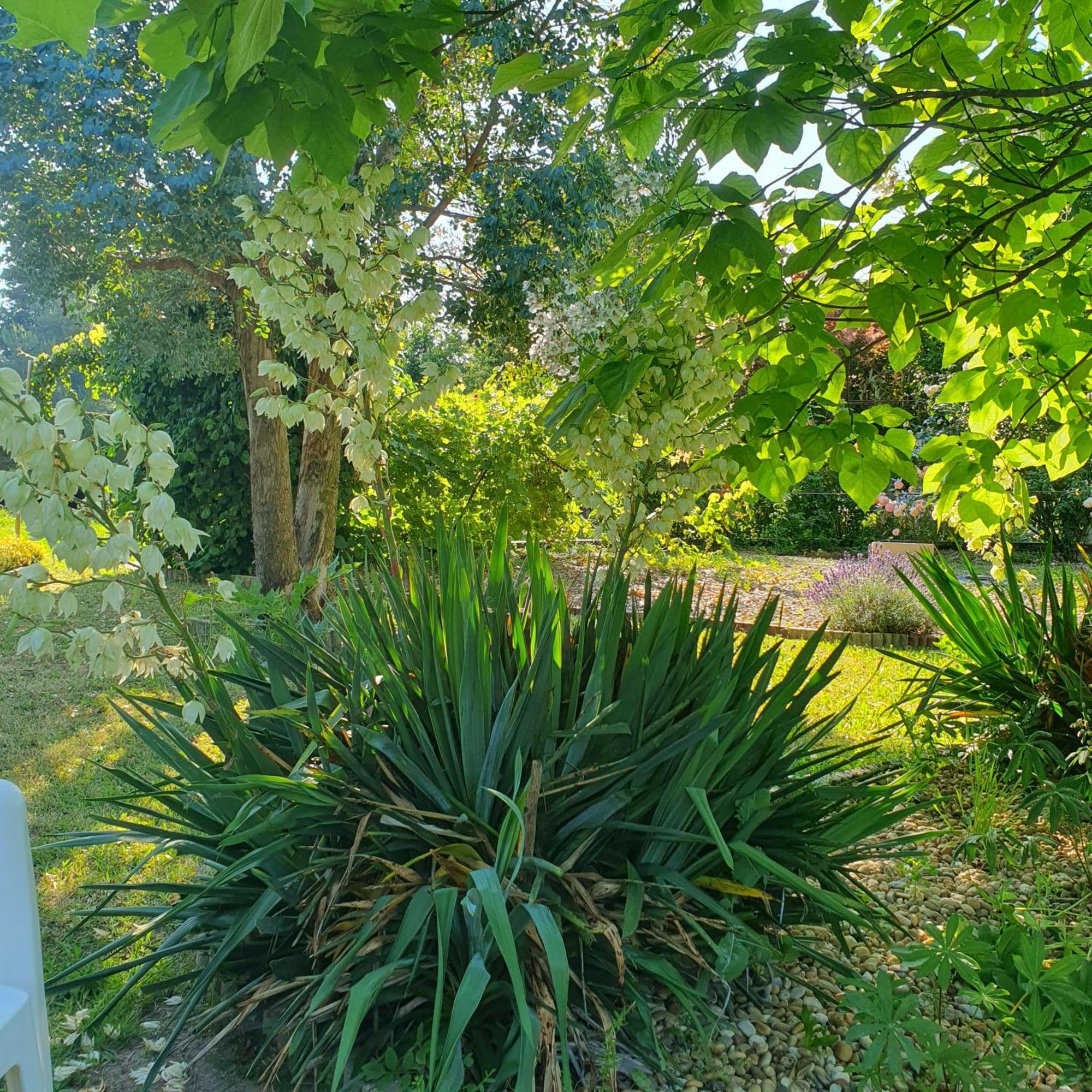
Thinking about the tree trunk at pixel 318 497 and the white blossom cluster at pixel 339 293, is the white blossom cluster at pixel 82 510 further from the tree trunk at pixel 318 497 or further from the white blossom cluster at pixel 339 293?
the tree trunk at pixel 318 497

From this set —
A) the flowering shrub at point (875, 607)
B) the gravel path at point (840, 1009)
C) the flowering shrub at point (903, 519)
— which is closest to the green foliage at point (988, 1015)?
the gravel path at point (840, 1009)

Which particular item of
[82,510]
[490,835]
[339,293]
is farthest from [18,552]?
[490,835]

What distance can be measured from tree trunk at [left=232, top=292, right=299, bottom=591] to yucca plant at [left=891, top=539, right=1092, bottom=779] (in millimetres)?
4663

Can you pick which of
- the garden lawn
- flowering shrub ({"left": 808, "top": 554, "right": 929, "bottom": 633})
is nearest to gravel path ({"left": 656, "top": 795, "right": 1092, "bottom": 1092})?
the garden lawn

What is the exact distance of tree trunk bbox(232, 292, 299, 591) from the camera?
642 centimetres

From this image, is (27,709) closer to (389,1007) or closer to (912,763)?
(389,1007)

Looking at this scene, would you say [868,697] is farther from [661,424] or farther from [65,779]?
[65,779]

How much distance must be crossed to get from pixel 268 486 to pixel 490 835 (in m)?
5.23

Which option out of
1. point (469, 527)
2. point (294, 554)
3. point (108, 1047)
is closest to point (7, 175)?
point (294, 554)

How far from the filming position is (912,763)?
10.5 feet

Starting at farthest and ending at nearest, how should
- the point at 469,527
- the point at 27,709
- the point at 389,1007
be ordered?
1. the point at 469,527
2. the point at 27,709
3. the point at 389,1007

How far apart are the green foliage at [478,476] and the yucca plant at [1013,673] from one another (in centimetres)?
359

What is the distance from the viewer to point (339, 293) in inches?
93.7

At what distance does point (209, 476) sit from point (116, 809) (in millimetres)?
5167
